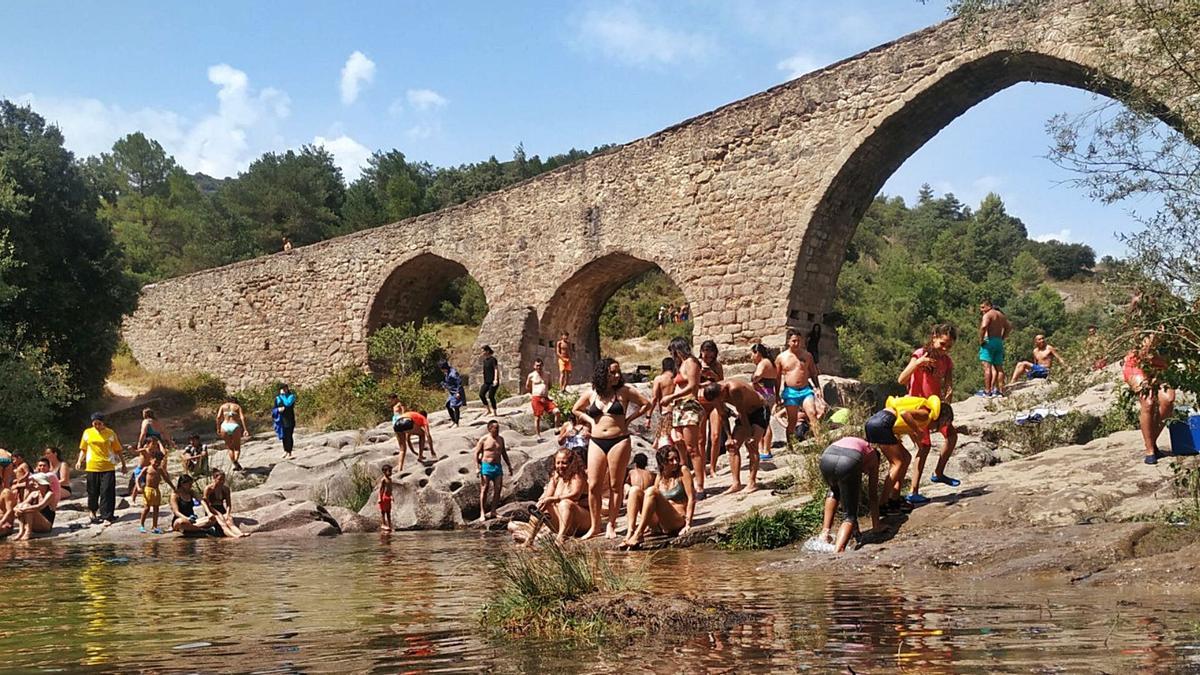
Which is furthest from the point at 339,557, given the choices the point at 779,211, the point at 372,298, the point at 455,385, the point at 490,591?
the point at 372,298

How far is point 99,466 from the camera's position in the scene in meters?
13.2

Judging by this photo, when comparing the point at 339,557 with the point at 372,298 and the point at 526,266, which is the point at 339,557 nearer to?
the point at 526,266

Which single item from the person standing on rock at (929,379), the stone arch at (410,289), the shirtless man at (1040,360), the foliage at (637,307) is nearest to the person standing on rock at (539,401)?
the shirtless man at (1040,360)

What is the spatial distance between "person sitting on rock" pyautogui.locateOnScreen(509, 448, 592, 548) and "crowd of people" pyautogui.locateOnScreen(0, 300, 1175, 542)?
1 cm

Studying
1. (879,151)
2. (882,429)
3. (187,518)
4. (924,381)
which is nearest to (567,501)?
(882,429)

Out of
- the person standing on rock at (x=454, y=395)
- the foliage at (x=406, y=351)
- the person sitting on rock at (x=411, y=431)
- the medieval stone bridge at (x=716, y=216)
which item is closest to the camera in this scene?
the person sitting on rock at (x=411, y=431)

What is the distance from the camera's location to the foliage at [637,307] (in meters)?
33.9

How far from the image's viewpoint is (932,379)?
727 centimetres

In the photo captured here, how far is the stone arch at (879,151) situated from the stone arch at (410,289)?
8.53m

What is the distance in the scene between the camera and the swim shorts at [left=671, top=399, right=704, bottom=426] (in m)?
9.42

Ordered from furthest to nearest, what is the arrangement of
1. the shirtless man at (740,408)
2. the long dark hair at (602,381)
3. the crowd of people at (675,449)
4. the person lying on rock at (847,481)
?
the shirtless man at (740,408), the long dark hair at (602,381), the crowd of people at (675,449), the person lying on rock at (847,481)

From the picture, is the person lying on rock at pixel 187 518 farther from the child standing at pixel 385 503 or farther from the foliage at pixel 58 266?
the foliage at pixel 58 266

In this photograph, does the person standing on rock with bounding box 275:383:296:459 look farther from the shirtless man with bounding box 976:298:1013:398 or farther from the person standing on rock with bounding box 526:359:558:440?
the shirtless man with bounding box 976:298:1013:398

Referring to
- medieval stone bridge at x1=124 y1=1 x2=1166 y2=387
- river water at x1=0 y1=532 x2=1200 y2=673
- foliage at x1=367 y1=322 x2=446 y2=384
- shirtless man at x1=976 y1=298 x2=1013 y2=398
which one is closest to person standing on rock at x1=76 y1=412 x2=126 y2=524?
river water at x1=0 y1=532 x2=1200 y2=673
